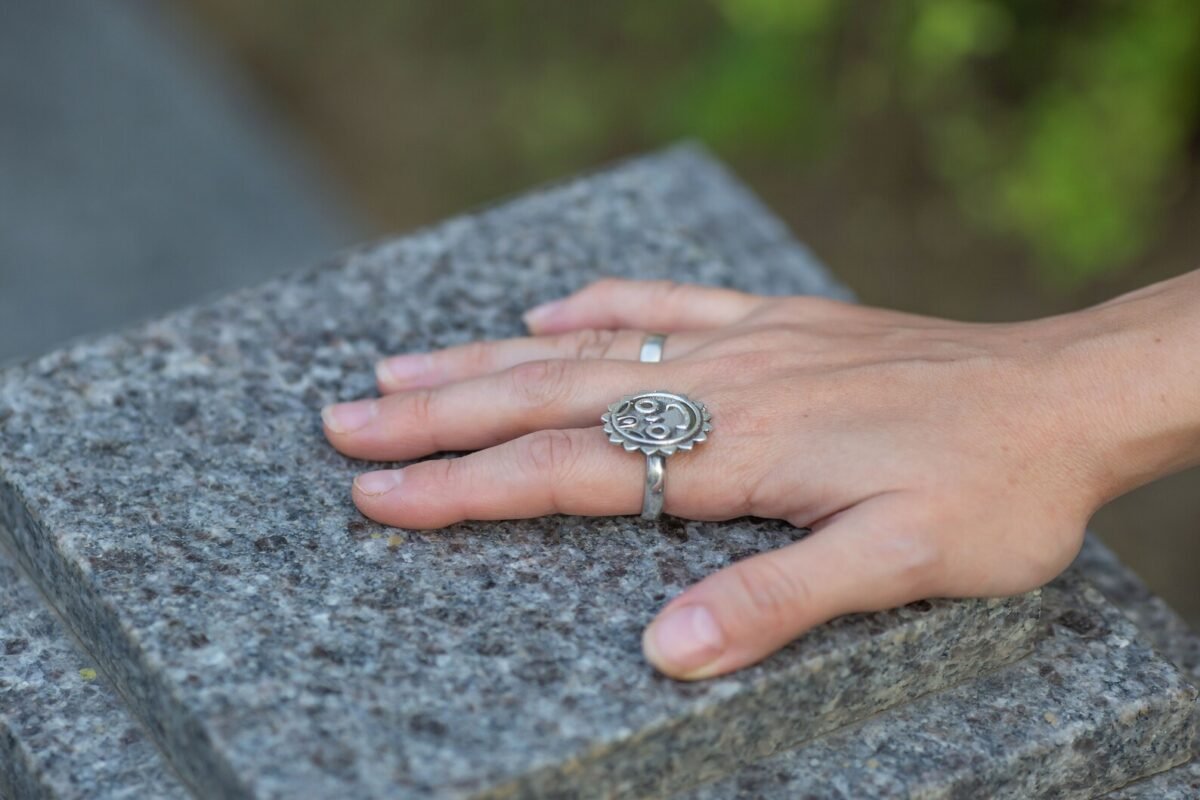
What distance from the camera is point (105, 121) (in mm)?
4508

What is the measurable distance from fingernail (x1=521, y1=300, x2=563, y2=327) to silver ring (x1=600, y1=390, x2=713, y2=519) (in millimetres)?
377

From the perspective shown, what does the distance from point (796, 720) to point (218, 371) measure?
3.56 ft

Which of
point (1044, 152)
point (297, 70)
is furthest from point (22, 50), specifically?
point (1044, 152)

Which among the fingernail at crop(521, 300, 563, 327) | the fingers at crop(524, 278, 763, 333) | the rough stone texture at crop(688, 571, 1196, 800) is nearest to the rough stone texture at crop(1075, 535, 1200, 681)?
the rough stone texture at crop(688, 571, 1196, 800)

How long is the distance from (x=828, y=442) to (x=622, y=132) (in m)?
3.27

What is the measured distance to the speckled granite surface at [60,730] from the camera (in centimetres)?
171

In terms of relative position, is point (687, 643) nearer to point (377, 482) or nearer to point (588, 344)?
point (377, 482)

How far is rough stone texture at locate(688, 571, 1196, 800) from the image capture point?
172cm

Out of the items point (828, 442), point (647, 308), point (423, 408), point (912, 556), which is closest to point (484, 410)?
point (423, 408)

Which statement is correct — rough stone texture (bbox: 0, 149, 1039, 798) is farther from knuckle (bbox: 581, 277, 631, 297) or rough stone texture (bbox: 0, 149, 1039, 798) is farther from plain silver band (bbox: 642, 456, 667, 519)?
knuckle (bbox: 581, 277, 631, 297)

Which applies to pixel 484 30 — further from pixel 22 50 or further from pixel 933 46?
pixel 933 46

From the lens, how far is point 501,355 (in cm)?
211

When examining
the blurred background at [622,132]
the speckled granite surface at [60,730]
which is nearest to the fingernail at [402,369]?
the speckled granite surface at [60,730]

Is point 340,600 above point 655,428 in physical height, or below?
below
